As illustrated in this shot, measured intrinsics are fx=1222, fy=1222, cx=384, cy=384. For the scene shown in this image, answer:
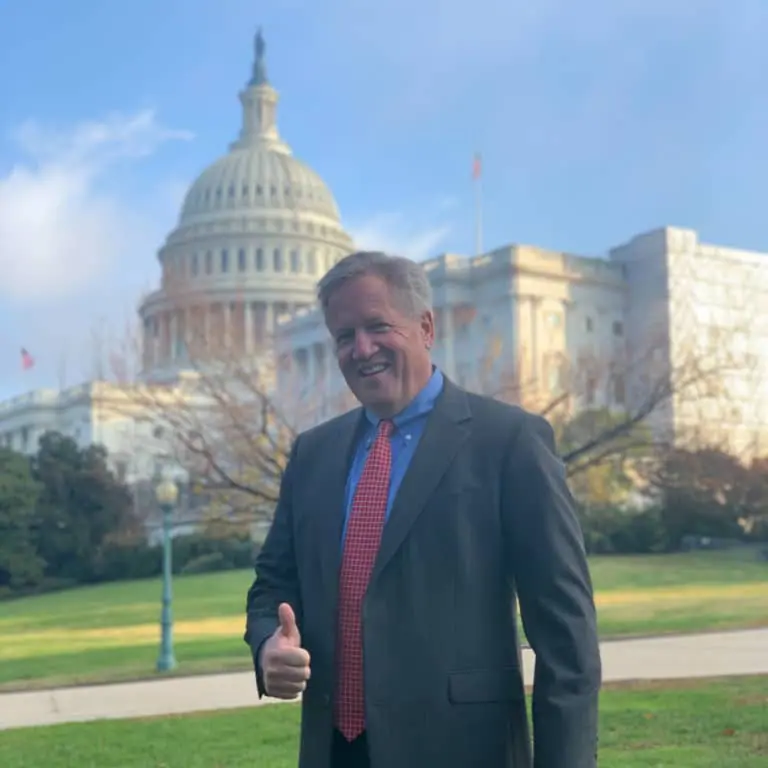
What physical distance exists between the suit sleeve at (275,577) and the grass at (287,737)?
4.87m

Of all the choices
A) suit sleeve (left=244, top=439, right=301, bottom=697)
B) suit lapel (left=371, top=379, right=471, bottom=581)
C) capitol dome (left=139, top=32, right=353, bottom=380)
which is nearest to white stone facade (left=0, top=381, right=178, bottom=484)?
capitol dome (left=139, top=32, right=353, bottom=380)

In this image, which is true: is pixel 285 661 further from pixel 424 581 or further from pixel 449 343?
pixel 449 343

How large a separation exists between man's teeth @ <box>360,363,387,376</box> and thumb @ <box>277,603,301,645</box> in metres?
0.59

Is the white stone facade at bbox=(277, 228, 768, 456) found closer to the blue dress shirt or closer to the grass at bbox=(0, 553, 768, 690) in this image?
the grass at bbox=(0, 553, 768, 690)

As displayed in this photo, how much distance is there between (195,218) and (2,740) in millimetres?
90283

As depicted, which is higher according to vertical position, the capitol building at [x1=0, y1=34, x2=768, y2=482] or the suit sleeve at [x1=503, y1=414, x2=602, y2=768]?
the capitol building at [x1=0, y1=34, x2=768, y2=482]

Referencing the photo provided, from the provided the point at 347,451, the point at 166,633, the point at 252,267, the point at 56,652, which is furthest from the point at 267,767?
the point at 252,267

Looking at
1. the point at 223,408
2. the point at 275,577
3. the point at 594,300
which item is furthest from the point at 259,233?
the point at 275,577

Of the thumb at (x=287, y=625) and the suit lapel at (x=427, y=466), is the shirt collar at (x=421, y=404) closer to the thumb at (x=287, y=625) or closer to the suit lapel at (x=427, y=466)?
the suit lapel at (x=427, y=466)

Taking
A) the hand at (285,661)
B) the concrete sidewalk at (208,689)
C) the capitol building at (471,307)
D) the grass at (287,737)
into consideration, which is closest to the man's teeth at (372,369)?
the hand at (285,661)

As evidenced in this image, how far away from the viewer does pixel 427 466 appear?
2.83 meters

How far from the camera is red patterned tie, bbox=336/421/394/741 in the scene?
9.22 feet

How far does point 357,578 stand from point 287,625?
0.22 metres

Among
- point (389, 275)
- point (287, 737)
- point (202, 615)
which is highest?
point (389, 275)
